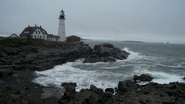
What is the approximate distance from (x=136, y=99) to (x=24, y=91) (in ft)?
33.7

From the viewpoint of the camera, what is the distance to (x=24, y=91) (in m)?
11.9

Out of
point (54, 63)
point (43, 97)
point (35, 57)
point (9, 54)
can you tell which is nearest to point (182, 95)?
point (43, 97)

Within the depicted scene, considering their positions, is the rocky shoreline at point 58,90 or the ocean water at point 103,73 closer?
the rocky shoreline at point 58,90

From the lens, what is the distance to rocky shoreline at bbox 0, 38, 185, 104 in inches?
333

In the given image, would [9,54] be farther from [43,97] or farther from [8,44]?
[43,97]

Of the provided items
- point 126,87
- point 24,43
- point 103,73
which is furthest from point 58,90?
point 24,43

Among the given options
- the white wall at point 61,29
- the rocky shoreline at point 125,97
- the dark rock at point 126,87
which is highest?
the white wall at point 61,29

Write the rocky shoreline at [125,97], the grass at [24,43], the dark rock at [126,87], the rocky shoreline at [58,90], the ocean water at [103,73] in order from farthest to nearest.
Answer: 1. the grass at [24,43]
2. the ocean water at [103,73]
3. the dark rock at [126,87]
4. the rocky shoreline at [58,90]
5. the rocky shoreline at [125,97]

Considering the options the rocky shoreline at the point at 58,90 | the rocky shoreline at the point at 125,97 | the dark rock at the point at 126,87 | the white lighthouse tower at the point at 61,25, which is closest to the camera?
the rocky shoreline at the point at 125,97

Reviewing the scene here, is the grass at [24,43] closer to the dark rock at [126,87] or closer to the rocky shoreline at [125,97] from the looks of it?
the rocky shoreline at [125,97]

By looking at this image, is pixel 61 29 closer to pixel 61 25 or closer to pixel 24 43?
pixel 61 25

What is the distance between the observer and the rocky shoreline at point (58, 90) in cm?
846

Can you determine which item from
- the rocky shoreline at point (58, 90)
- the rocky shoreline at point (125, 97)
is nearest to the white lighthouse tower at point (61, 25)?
the rocky shoreline at point (58, 90)

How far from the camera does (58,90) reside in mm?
12820
